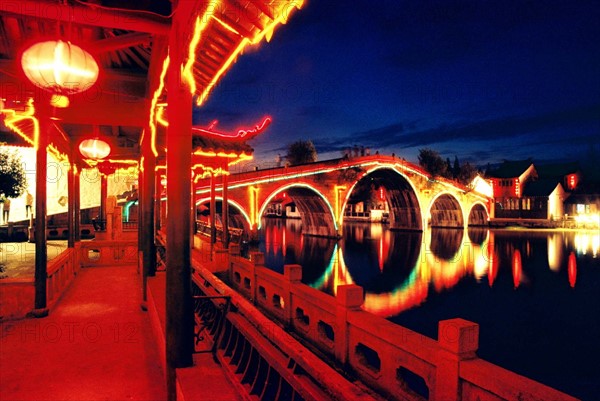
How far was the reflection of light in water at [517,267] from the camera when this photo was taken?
1965 cm

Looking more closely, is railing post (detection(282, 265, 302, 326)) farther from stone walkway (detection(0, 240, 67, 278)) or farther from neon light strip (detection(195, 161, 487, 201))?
neon light strip (detection(195, 161, 487, 201))

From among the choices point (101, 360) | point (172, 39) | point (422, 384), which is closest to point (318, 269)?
point (422, 384)

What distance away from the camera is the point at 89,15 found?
3.68m

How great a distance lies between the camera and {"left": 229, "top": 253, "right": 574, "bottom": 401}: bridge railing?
11.1 ft

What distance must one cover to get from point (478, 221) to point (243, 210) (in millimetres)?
36755

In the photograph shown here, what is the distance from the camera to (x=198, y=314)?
5.48 meters

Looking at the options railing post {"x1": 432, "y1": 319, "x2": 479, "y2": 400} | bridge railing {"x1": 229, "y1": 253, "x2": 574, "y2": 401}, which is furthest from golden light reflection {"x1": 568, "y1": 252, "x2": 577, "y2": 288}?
railing post {"x1": 432, "y1": 319, "x2": 479, "y2": 400}

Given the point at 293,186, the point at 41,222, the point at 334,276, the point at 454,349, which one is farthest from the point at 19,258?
the point at 293,186

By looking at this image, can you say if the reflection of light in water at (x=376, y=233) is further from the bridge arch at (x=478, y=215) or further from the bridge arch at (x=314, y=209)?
the bridge arch at (x=478, y=215)

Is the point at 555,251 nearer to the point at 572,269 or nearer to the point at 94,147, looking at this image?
the point at 572,269

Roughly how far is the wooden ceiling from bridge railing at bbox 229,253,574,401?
10.3ft

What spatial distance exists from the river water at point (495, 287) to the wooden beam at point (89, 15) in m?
10.3

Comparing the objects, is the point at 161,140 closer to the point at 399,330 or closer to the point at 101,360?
the point at 101,360

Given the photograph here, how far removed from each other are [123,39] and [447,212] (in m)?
50.8
